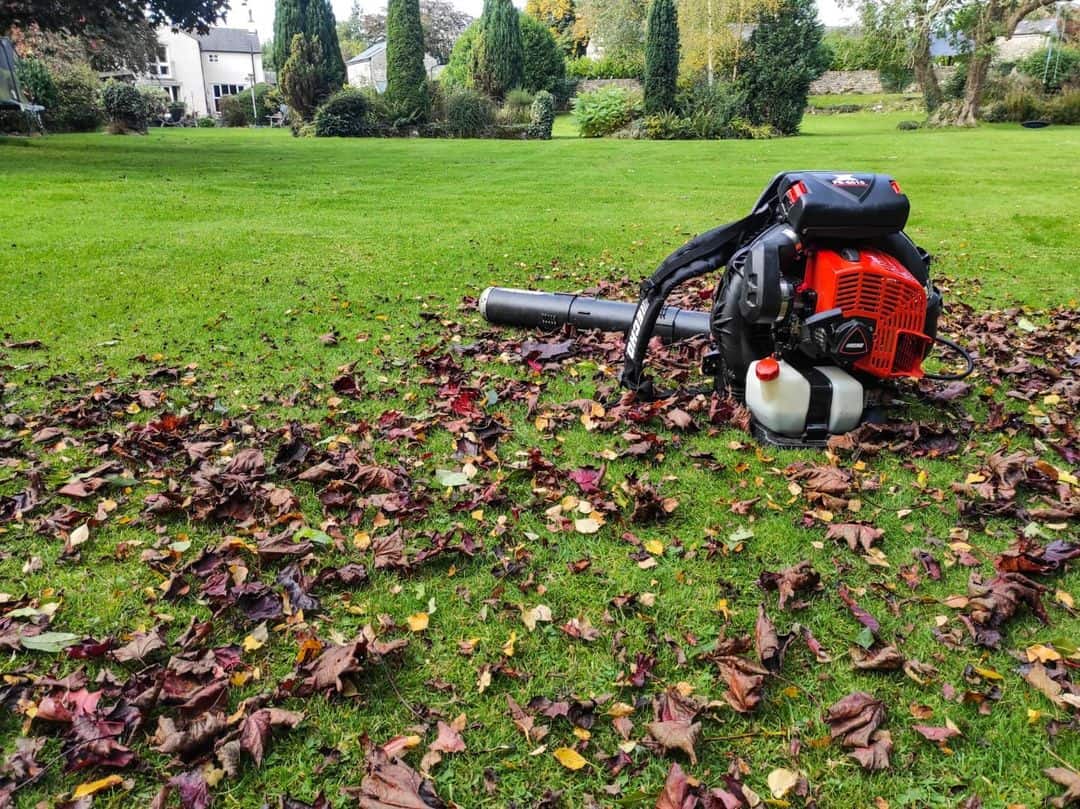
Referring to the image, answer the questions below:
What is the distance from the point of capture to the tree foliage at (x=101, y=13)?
19.0 metres

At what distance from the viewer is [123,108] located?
31484mm

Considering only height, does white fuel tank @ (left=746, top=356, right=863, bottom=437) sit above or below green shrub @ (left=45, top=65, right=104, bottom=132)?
below

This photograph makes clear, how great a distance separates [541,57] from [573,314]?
43.7 meters

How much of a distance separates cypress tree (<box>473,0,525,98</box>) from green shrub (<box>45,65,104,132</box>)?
16.5 m

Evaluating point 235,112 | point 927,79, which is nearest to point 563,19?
point 235,112

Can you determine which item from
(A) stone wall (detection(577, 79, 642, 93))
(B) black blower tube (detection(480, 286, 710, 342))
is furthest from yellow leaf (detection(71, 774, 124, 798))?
(A) stone wall (detection(577, 79, 642, 93))

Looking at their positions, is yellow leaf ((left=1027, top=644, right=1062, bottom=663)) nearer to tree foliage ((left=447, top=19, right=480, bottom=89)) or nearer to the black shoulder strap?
the black shoulder strap

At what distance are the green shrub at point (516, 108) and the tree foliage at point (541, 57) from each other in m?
12.3

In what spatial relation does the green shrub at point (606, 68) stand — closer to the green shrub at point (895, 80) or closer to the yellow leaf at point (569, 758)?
the green shrub at point (895, 80)

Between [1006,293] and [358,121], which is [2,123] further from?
[1006,293]

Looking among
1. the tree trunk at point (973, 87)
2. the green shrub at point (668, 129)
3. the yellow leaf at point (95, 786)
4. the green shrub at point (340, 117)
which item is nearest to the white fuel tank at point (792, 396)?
the yellow leaf at point (95, 786)

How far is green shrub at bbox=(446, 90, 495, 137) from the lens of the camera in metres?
29.6

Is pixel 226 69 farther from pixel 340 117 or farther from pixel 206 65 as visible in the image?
pixel 340 117

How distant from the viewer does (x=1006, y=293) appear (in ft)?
24.5
